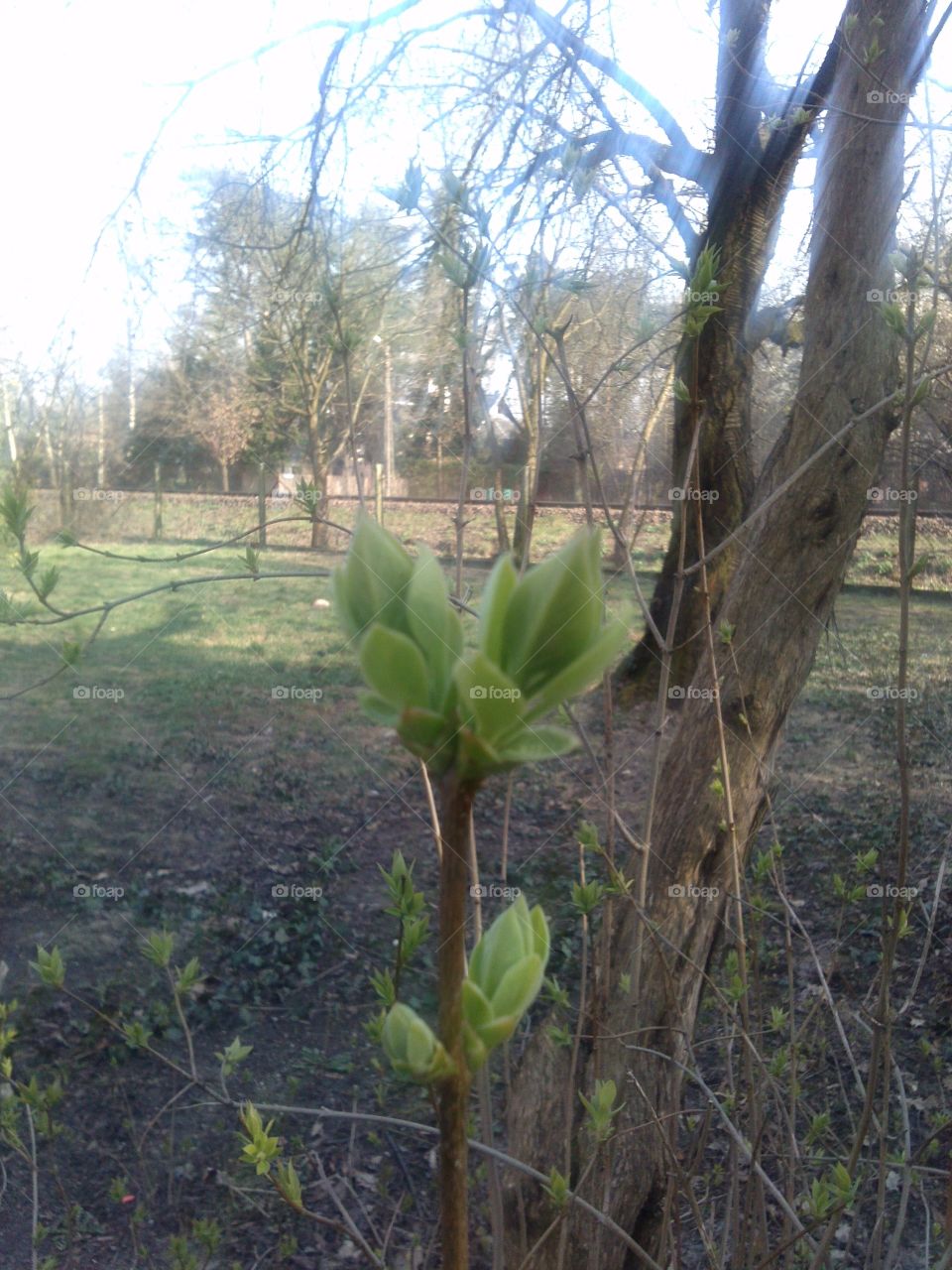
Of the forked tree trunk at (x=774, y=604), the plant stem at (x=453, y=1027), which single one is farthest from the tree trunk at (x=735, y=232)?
the plant stem at (x=453, y=1027)

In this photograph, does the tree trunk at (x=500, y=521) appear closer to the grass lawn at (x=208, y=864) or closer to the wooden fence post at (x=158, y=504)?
the grass lawn at (x=208, y=864)

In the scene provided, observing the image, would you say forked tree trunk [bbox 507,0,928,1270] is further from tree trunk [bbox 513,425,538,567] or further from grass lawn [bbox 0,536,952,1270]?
tree trunk [bbox 513,425,538,567]

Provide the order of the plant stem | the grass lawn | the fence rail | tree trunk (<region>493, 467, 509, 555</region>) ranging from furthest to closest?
the grass lawn
the fence rail
tree trunk (<region>493, 467, 509, 555</region>)
the plant stem

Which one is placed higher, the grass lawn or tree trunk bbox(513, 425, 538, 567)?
tree trunk bbox(513, 425, 538, 567)

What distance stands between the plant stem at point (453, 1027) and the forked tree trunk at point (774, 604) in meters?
0.92

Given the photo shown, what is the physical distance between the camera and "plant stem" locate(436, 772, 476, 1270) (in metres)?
0.17

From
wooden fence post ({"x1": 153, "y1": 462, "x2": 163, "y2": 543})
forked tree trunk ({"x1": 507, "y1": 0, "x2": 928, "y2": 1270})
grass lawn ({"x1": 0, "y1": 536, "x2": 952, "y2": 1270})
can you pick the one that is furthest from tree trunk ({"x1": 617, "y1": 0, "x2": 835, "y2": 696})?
wooden fence post ({"x1": 153, "y1": 462, "x2": 163, "y2": 543})

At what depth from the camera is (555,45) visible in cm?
119

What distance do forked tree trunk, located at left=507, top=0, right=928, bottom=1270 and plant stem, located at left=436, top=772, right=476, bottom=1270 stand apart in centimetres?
92

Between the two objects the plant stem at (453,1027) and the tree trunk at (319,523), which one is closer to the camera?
the plant stem at (453,1027)

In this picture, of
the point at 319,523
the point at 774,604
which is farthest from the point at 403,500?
the point at 774,604

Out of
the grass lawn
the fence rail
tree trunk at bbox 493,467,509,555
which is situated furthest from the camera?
the grass lawn

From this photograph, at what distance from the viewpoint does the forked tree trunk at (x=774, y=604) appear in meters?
1.11

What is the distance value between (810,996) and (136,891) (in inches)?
39.9
